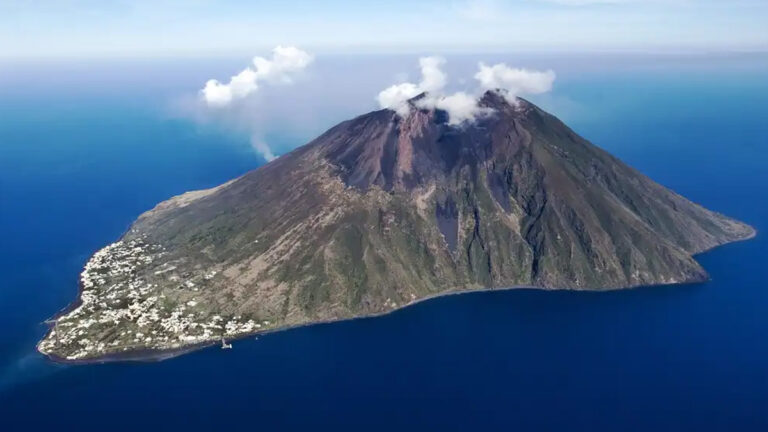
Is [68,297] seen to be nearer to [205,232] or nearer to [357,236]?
[205,232]

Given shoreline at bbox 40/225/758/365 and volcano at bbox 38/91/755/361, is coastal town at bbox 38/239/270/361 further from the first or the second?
shoreline at bbox 40/225/758/365

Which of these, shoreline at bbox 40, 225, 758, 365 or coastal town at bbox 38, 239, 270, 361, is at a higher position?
coastal town at bbox 38, 239, 270, 361

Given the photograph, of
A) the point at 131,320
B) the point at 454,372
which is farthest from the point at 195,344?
the point at 454,372

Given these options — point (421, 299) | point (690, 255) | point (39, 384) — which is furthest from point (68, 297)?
point (690, 255)

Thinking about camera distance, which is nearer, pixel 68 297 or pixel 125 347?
pixel 125 347

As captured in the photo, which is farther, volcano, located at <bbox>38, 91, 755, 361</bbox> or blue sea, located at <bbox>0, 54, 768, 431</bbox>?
volcano, located at <bbox>38, 91, 755, 361</bbox>

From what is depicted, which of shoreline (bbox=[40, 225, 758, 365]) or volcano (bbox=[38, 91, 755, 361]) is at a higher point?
volcano (bbox=[38, 91, 755, 361])

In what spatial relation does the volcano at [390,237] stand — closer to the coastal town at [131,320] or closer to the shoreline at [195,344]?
the coastal town at [131,320]

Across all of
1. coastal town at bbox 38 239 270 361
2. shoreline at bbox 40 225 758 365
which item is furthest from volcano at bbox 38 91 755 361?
shoreline at bbox 40 225 758 365

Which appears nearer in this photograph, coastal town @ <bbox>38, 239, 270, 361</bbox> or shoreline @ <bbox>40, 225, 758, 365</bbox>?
shoreline @ <bbox>40, 225, 758, 365</bbox>
